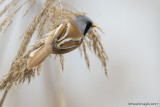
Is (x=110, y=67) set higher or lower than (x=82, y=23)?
lower

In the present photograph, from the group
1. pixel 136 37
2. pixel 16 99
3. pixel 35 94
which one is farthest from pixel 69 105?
pixel 136 37

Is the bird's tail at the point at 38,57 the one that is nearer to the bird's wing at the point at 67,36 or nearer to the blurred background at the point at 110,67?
the bird's wing at the point at 67,36

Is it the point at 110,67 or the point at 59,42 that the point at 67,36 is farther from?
the point at 110,67

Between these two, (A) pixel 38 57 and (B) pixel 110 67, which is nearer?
(A) pixel 38 57

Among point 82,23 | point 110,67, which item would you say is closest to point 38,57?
point 82,23

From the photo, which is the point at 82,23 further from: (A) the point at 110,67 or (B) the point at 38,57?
(A) the point at 110,67

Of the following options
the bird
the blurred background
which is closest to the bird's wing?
the bird

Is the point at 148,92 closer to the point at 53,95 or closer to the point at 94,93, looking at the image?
the point at 94,93
